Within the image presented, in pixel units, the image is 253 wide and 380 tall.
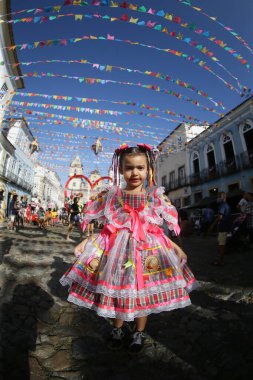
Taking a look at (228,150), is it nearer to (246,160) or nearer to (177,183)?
(246,160)

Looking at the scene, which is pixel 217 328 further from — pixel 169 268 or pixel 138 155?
pixel 138 155

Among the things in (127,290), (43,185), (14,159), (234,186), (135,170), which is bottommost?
(127,290)

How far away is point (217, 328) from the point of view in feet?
6.36

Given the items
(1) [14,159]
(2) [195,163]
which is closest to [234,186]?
(2) [195,163]

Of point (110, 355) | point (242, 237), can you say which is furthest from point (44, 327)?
point (242, 237)

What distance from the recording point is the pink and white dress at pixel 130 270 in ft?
4.89

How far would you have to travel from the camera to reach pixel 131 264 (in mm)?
1545

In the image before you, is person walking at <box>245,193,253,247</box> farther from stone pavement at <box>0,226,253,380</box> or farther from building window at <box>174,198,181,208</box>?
building window at <box>174,198,181,208</box>

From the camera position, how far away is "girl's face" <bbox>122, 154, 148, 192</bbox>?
6.43ft

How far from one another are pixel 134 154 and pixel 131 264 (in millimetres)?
992

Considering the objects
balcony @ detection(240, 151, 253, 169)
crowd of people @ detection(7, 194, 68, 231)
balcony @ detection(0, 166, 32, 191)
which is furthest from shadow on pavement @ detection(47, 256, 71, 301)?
balcony @ detection(0, 166, 32, 191)

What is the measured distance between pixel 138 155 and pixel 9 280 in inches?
96.4

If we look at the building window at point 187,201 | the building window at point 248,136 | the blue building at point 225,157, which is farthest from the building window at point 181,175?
the building window at point 248,136

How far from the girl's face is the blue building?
12.2m
